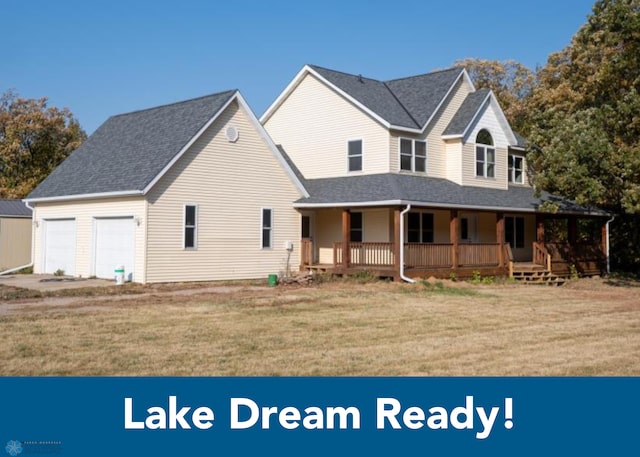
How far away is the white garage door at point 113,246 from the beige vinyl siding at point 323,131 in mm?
8859

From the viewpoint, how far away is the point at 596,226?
37.1 meters

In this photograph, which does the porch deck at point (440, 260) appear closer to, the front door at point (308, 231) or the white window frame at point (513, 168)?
the front door at point (308, 231)

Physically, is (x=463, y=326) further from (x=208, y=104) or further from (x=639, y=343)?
(x=208, y=104)

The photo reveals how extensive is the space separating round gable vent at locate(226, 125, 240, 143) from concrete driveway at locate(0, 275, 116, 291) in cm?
647

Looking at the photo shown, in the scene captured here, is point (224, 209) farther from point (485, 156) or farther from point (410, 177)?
point (485, 156)

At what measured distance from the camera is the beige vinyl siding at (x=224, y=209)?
75.5ft

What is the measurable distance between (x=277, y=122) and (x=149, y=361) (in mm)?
22133

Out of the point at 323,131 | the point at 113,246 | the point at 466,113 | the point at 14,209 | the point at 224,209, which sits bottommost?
the point at 113,246

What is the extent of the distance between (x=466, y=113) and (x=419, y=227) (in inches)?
206

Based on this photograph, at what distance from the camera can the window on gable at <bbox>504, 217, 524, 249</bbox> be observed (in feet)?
105

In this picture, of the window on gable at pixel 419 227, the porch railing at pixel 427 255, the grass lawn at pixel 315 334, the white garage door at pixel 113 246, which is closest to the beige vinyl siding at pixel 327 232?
the window on gable at pixel 419 227

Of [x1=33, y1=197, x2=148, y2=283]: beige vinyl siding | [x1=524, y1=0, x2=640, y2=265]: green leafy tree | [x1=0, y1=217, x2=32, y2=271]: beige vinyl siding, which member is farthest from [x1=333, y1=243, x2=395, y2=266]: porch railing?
[x1=0, y1=217, x2=32, y2=271]: beige vinyl siding

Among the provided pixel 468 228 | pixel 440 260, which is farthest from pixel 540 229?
pixel 440 260

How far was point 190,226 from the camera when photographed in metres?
23.7
